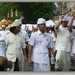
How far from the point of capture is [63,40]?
651 cm

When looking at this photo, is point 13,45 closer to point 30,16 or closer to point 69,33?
point 30,16

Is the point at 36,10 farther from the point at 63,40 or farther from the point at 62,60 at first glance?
the point at 62,60

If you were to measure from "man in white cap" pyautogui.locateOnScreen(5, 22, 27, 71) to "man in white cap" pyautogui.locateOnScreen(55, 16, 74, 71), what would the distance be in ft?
1.93

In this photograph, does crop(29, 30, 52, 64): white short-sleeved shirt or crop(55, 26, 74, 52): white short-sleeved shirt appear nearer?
crop(29, 30, 52, 64): white short-sleeved shirt

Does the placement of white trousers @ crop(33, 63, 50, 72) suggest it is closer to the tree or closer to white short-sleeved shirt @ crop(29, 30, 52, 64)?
white short-sleeved shirt @ crop(29, 30, 52, 64)

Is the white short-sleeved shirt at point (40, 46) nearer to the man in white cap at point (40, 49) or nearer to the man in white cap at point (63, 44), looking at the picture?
the man in white cap at point (40, 49)

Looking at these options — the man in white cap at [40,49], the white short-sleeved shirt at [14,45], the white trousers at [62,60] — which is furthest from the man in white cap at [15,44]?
the white trousers at [62,60]

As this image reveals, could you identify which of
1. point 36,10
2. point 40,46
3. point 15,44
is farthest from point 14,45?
point 36,10

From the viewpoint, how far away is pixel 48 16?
6.45 m

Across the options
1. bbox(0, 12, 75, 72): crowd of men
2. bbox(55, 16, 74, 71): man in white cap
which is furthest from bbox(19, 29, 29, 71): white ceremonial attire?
bbox(55, 16, 74, 71): man in white cap

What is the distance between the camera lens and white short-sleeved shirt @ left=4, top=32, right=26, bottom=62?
641 cm

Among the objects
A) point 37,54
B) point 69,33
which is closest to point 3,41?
point 37,54

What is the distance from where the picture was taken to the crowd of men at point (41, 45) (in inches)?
250

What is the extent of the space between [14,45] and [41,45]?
0.47 meters
